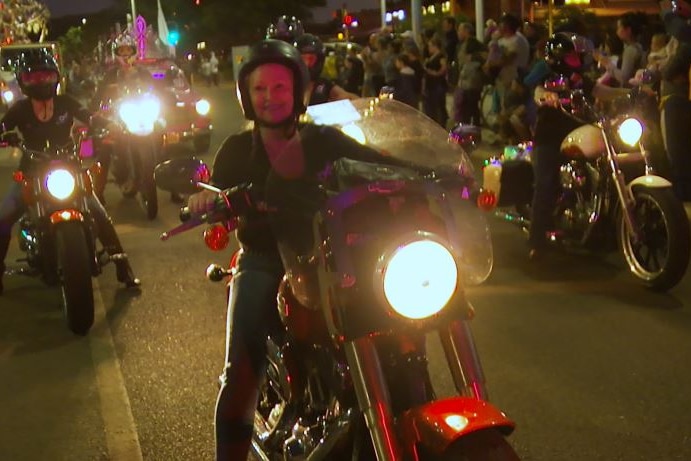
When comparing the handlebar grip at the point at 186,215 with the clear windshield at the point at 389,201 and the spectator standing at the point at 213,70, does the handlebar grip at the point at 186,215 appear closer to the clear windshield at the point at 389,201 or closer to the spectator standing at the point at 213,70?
the clear windshield at the point at 389,201

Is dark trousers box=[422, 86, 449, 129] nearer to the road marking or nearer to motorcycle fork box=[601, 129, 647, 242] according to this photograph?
motorcycle fork box=[601, 129, 647, 242]

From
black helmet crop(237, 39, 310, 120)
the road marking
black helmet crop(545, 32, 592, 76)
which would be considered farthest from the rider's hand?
black helmet crop(545, 32, 592, 76)

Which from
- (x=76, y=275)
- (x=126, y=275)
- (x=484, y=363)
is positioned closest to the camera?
(x=484, y=363)

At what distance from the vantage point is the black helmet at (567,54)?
7.34 m

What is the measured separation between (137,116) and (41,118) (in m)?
3.68

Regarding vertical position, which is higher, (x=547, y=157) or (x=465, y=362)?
(x=465, y=362)

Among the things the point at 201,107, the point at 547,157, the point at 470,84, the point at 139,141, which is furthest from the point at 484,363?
the point at 201,107

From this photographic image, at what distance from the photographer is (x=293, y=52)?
11.4 feet

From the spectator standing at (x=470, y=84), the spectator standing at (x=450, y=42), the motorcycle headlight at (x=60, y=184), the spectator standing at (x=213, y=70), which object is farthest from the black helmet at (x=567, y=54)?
the spectator standing at (x=213, y=70)

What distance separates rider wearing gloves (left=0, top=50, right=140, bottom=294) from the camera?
696 cm

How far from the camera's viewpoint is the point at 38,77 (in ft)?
22.8

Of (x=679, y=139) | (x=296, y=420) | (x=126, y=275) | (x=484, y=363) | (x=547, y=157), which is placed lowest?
(x=484, y=363)

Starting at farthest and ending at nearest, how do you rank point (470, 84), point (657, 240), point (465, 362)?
point (470, 84), point (657, 240), point (465, 362)

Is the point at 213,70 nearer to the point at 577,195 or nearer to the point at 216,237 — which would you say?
the point at 577,195
